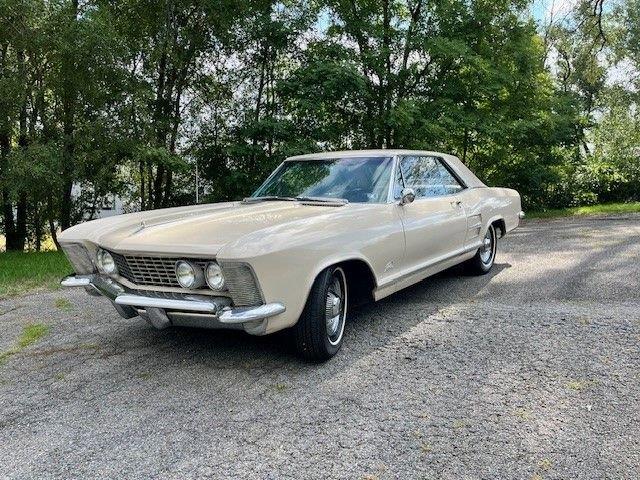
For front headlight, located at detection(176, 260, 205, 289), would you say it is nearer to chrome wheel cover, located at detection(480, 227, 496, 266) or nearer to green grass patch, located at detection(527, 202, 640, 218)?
chrome wheel cover, located at detection(480, 227, 496, 266)

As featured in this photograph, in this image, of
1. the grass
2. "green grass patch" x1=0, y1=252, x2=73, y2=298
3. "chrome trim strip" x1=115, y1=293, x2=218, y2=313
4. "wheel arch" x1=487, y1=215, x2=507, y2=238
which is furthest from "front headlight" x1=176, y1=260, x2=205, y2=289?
"green grass patch" x1=0, y1=252, x2=73, y2=298

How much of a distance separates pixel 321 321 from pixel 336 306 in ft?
1.10

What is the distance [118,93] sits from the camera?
12516mm

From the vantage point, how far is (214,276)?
10.6 feet

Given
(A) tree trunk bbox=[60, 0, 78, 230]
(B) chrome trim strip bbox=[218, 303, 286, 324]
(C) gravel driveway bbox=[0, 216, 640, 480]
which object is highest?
(A) tree trunk bbox=[60, 0, 78, 230]

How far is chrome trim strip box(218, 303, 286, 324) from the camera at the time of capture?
3.06m

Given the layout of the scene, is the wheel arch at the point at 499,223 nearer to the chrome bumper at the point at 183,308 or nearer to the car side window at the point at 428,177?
the car side window at the point at 428,177

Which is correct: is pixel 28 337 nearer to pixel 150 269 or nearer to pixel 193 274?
pixel 150 269

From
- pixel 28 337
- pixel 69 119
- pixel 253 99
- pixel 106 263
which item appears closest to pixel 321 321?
pixel 106 263

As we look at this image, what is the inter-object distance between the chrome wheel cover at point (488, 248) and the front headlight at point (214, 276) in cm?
405

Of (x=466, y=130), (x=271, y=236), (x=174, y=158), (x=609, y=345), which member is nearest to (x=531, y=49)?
(x=466, y=130)

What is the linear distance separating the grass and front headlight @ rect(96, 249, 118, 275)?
3.64 ft

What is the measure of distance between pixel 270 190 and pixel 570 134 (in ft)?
50.2

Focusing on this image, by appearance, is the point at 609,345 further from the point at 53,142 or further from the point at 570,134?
the point at 570,134
